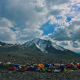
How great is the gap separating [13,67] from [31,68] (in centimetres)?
297

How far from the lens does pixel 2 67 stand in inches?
685

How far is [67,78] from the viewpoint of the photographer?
1192 centimetres

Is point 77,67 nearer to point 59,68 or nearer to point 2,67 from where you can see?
point 59,68

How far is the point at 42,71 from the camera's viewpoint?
614 inches

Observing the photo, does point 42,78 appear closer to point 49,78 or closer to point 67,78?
point 49,78

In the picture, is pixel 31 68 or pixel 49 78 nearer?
pixel 49 78

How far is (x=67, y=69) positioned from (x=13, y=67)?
8543 mm

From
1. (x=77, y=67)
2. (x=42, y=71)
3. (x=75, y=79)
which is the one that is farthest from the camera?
(x=77, y=67)

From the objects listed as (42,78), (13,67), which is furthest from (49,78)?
(13,67)

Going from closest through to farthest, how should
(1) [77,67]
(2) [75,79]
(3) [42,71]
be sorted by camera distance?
(2) [75,79], (3) [42,71], (1) [77,67]

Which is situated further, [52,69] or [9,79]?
[52,69]

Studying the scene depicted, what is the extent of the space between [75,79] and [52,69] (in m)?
4.63

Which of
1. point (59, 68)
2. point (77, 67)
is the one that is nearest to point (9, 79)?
point (59, 68)

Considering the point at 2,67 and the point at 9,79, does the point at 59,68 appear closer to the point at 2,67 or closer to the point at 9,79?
the point at 9,79
